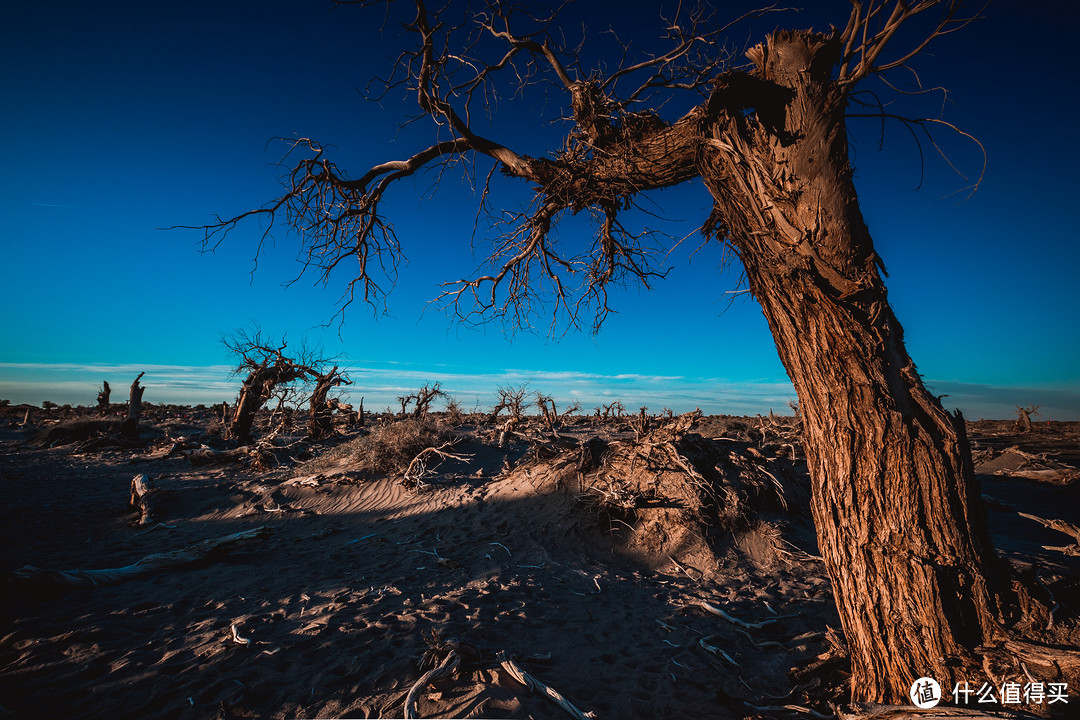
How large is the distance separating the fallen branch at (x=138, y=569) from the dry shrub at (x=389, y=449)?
9.51 ft

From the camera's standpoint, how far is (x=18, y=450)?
50.7 ft

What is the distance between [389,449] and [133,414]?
15.7 meters

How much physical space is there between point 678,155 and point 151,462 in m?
17.1

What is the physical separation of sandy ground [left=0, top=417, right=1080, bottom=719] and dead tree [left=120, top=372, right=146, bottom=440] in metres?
10.9

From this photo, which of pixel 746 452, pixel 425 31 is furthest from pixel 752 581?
pixel 425 31

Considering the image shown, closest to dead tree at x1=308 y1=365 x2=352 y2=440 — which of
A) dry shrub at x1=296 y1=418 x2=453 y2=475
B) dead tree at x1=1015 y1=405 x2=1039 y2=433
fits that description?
dry shrub at x1=296 y1=418 x2=453 y2=475

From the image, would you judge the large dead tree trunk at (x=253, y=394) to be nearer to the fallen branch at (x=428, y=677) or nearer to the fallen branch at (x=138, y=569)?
the fallen branch at (x=138, y=569)

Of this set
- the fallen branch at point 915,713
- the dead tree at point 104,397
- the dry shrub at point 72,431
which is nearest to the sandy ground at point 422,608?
the fallen branch at point 915,713

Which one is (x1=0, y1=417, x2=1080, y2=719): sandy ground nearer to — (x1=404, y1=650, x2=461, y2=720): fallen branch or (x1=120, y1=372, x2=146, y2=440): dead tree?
(x1=404, y1=650, x2=461, y2=720): fallen branch

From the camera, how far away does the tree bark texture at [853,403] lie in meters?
2.23

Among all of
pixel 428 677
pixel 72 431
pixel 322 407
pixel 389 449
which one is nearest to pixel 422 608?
pixel 428 677

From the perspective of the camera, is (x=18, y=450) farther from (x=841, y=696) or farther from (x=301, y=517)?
(x=841, y=696)

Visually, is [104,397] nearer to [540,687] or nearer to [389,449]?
[389,449]

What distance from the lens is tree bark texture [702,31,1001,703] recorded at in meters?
2.23
